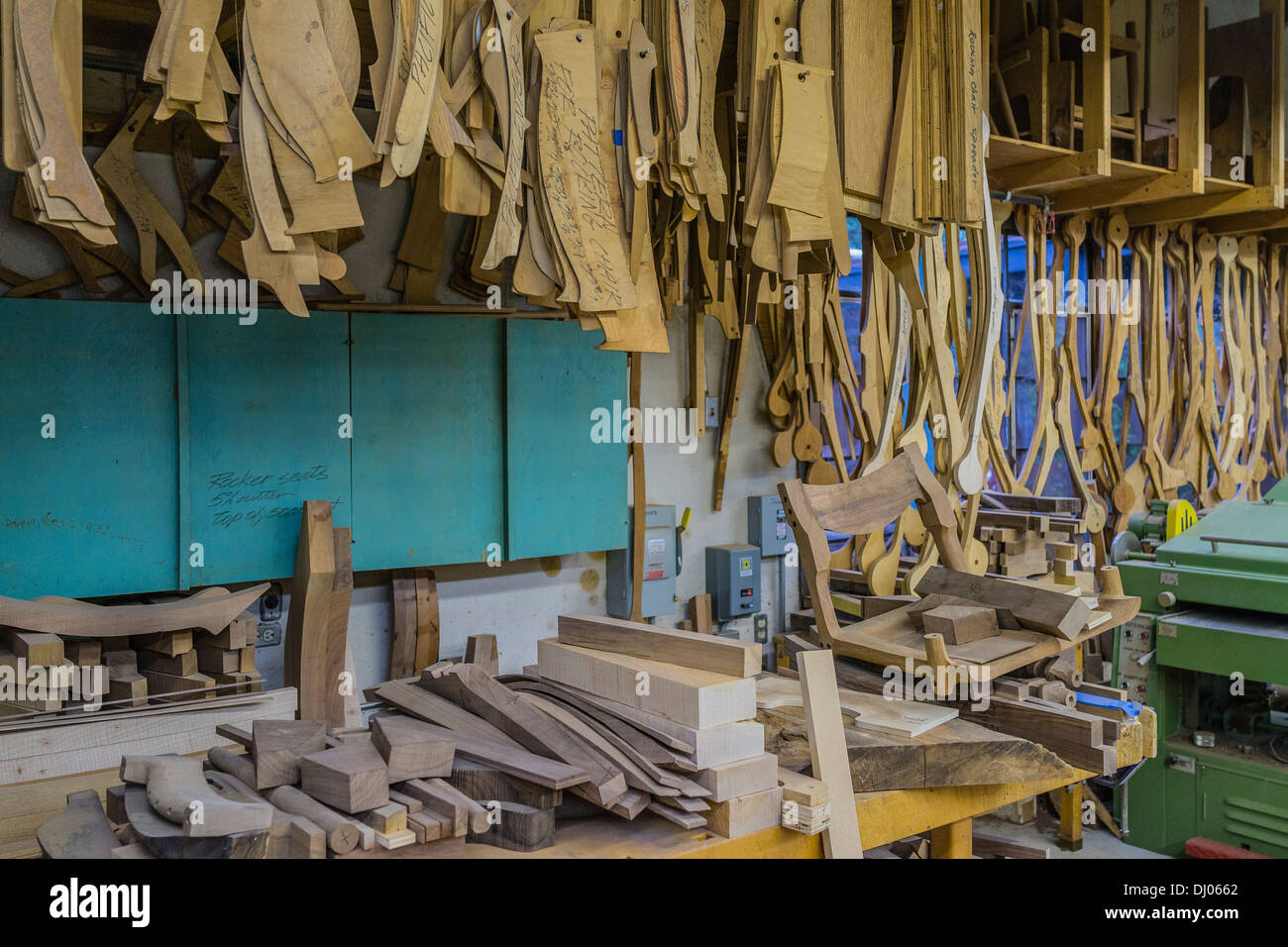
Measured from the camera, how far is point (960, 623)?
251 centimetres

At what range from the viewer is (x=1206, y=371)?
6.83 meters

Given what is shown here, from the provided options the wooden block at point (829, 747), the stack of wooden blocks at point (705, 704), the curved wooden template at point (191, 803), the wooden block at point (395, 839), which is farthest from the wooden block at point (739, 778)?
the curved wooden template at point (191, 803)

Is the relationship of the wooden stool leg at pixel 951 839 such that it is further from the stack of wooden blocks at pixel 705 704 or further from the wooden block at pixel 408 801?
the wooden block at pixel 408 801

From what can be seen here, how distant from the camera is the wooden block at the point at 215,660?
9.78ft

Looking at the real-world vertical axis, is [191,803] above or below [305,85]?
below

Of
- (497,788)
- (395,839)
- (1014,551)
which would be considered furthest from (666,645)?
(1014,551)

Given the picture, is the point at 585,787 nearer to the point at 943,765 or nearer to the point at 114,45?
the point at 943,765

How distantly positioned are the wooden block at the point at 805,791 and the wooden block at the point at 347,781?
2.39 ft

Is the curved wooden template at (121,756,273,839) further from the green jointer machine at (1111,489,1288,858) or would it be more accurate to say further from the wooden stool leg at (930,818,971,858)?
the green jointer machine at (1111,489,1288,858)

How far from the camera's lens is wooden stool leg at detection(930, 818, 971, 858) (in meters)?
2.27

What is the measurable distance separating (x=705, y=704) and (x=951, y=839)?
85cm

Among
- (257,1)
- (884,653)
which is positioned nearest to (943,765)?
(884,653)

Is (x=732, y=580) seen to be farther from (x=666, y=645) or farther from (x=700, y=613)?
(x=666, y=645)

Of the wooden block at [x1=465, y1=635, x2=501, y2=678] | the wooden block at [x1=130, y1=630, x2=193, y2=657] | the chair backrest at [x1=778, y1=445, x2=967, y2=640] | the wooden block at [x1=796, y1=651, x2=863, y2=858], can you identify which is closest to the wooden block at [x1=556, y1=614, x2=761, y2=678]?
the wooden block at [x1=796, y1=651, x2=863, y2=858]
